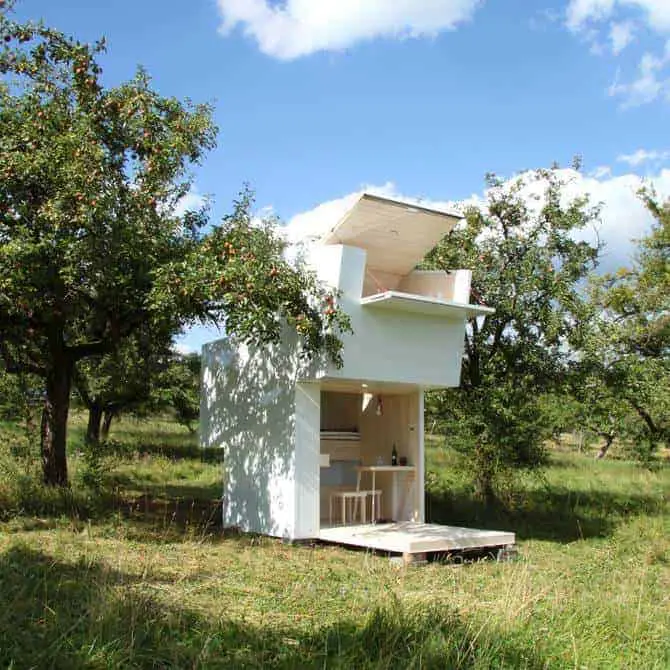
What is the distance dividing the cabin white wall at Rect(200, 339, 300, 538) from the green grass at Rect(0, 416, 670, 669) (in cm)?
61

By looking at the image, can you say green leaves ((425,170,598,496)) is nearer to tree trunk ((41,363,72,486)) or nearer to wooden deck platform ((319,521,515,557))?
wooden deck platform ((319,521,515,557))

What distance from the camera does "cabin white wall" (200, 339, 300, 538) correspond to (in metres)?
12.2

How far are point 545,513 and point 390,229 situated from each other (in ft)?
23.6

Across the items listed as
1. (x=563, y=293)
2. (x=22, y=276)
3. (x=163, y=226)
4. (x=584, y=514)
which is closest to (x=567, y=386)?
(x=563, y=293)

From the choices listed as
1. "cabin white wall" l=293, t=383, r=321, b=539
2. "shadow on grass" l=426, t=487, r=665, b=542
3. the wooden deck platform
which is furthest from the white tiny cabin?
"shadow on grass" l=426, t=487, r=665, b=542

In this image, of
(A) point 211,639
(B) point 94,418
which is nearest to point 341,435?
(A) point 211,639

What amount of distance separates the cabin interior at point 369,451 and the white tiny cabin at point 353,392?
0.02 metres

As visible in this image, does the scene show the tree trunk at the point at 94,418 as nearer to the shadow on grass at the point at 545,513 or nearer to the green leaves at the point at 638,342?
the shadow on grass at the point at 545,513

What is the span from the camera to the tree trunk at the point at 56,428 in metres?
13.4

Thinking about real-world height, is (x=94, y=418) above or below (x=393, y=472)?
above

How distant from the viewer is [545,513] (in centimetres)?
1590

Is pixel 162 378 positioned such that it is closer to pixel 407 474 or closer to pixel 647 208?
pixel 407 474

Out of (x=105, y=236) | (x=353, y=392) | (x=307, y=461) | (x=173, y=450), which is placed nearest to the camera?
(x=105, y=236)

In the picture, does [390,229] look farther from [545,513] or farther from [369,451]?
[545,513]
